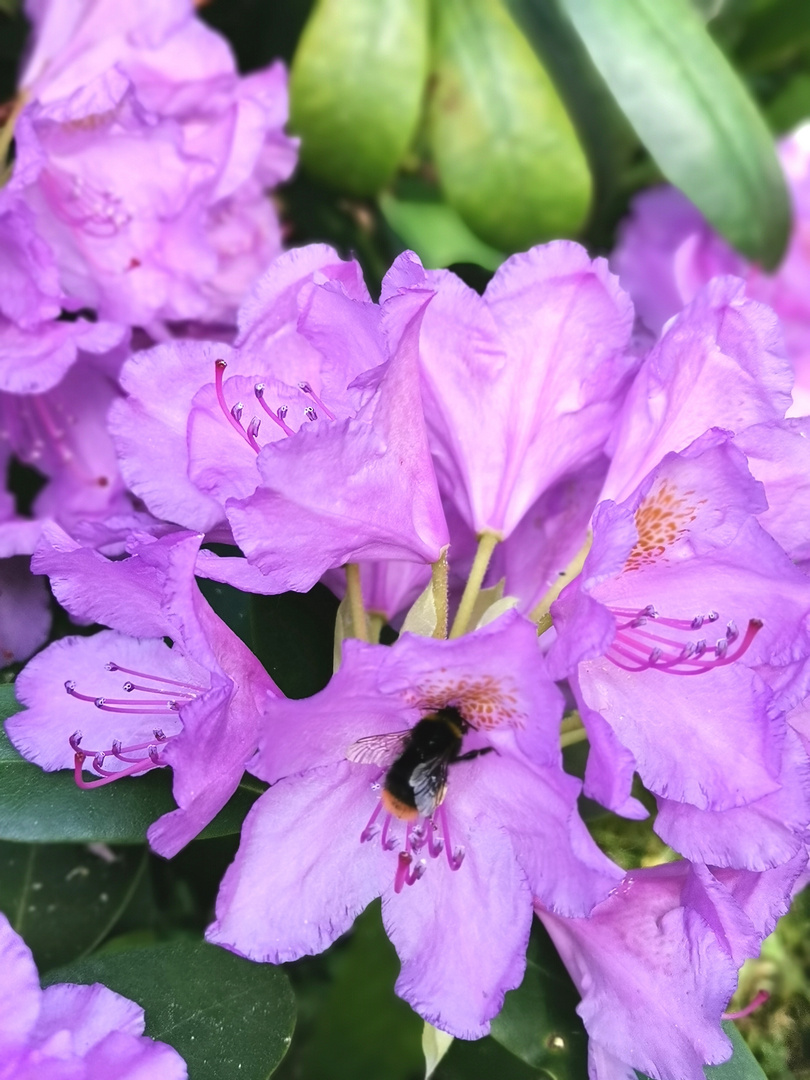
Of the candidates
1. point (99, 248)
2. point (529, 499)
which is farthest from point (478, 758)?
point (99, 248)

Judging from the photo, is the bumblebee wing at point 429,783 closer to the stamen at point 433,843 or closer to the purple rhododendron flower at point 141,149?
the stamen at point 433,843

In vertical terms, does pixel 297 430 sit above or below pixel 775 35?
below

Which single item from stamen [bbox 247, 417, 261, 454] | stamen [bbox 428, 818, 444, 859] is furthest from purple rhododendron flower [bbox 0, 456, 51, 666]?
stamen [bbox 428, 818, 444, 859]

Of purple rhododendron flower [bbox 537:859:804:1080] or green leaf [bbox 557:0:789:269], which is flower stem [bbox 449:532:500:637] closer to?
purple rhododendron flower [bbox 537:859:804:1080]

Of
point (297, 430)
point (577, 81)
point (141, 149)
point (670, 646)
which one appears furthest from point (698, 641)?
point (577, 81)

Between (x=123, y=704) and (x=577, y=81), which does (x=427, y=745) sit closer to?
(x=123, y=704)

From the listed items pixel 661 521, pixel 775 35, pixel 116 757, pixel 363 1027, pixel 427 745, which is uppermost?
pixel 775 35
